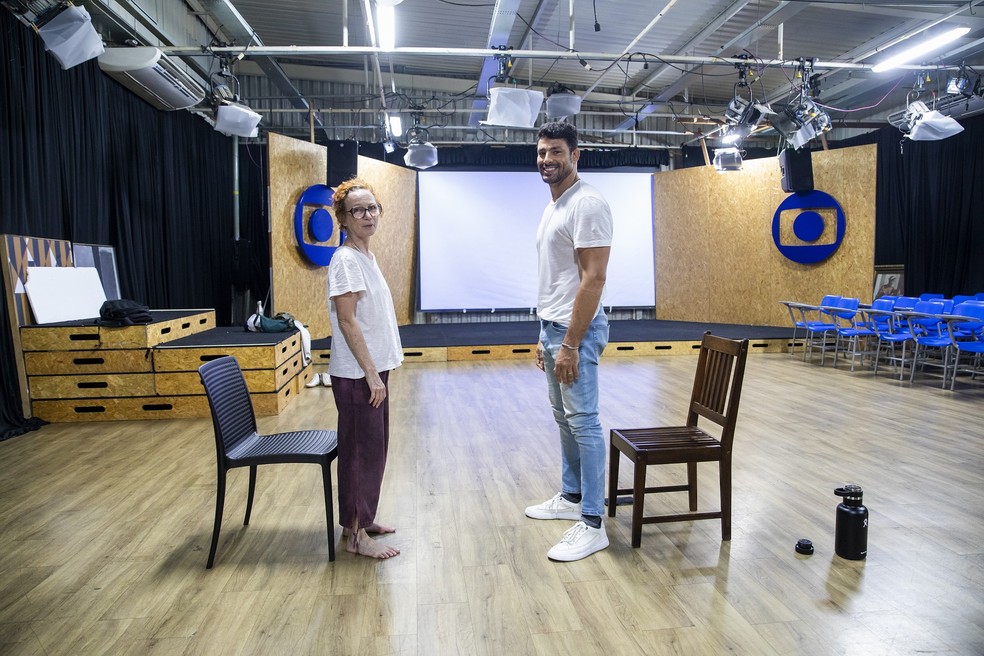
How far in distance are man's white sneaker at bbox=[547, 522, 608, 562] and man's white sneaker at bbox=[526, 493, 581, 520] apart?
10.4 inches

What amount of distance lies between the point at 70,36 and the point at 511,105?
3531mm

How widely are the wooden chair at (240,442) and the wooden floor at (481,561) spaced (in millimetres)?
273

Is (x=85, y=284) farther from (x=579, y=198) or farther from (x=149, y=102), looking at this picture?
(x=579, y=198)

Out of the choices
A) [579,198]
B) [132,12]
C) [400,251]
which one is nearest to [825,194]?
[400,251]

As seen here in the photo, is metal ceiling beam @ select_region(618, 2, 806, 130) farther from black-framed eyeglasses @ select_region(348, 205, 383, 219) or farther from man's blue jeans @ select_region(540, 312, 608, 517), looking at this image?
black-framed eyeglasses @ select_region(348, 205, 383, 219)

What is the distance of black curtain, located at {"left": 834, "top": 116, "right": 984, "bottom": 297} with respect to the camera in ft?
30.3

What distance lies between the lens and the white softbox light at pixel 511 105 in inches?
239

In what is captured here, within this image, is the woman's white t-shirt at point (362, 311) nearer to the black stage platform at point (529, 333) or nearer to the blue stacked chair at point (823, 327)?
the black stage platform at point (529, 333)

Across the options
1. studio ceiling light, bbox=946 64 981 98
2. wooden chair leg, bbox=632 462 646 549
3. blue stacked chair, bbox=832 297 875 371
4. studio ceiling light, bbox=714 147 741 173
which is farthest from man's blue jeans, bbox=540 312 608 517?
studio ceiling light, bbox=714 147 741 173

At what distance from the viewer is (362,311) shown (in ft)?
7.20

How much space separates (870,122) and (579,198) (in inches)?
402

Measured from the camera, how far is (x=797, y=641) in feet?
5.75

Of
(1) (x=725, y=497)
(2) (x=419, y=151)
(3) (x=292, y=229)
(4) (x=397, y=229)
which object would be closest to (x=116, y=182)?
(3) (x=292, y=229)

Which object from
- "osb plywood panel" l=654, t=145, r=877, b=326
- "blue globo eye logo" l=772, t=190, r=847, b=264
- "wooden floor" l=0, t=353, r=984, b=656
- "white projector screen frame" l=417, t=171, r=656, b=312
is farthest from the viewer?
"white projector screen frame" l=417, t=171, r=656, b=312
